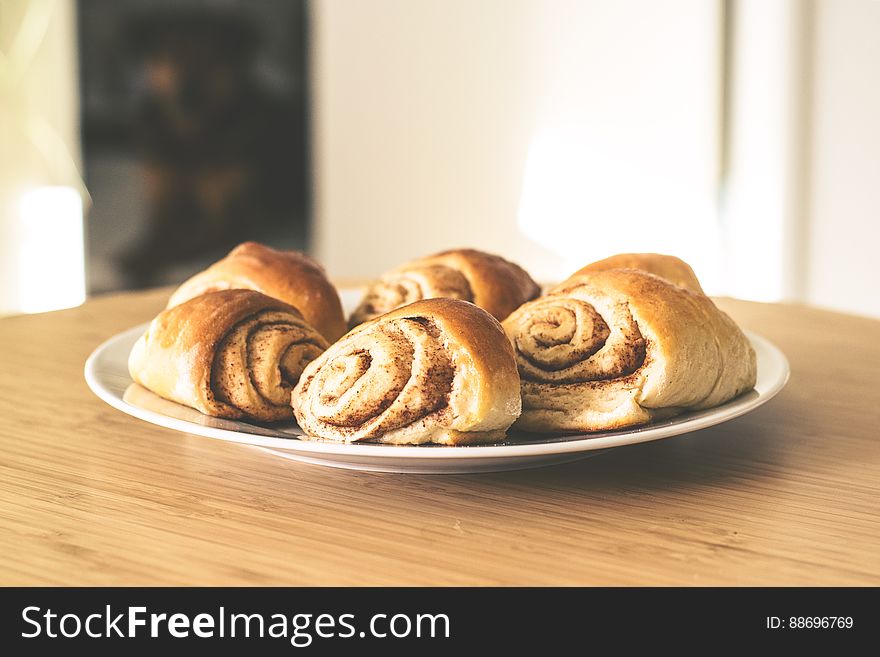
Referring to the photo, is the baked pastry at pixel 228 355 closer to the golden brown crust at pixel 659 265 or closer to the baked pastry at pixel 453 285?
the baked pastry at pixel 453 285

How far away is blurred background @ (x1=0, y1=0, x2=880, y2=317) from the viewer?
3377 millimetres

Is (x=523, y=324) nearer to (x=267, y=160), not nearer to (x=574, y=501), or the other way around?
(x=574, y=501)

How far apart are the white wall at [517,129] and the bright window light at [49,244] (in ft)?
3.39

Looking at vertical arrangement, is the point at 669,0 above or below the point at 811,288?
above

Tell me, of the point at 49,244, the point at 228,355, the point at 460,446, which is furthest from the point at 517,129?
the point at 460,446

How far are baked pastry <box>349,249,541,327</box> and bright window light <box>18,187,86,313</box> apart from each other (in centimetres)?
307

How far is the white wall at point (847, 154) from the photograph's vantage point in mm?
3201

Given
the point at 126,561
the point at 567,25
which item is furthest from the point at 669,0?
the point at 126,561

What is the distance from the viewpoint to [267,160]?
4.12m

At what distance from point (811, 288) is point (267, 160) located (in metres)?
2.19

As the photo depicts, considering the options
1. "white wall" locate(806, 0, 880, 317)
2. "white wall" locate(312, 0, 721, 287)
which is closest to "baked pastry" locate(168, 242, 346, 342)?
"white wall" locate(806, 0, 880, 317)

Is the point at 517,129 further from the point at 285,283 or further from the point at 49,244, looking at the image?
the point at 285,283

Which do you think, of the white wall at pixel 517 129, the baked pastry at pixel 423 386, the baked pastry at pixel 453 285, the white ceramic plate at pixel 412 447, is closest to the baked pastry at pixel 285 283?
the baked pastry at pixel 453 285

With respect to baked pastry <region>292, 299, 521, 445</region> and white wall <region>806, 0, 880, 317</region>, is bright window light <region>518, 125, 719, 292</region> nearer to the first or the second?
white wall <region>806, 0, 880, 317</region>
